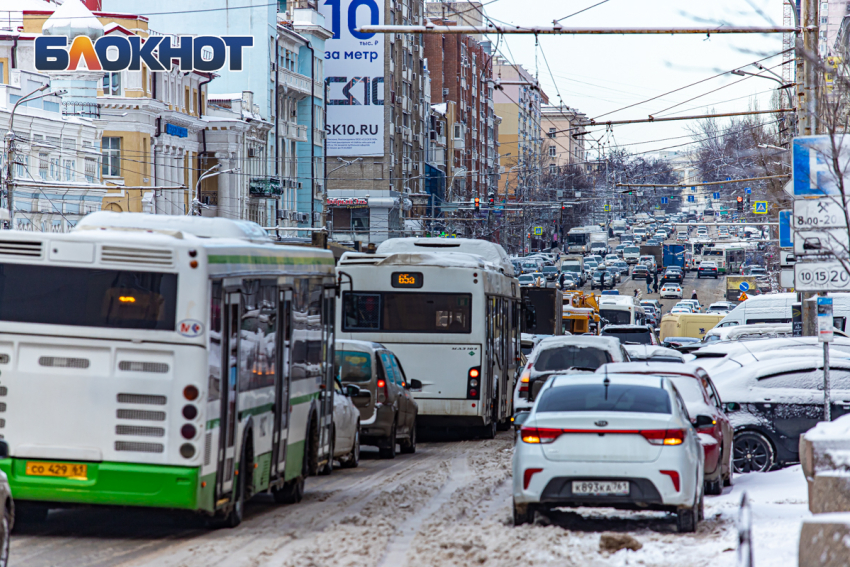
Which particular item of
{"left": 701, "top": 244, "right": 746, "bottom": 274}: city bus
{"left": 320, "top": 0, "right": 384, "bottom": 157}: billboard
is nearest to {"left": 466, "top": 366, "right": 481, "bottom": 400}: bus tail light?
{"left": 320, "top": 0, "right": 384, "bottom": 157}: billboard

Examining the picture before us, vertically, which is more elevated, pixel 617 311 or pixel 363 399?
pixel 617 311

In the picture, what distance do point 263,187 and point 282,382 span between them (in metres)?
59.4

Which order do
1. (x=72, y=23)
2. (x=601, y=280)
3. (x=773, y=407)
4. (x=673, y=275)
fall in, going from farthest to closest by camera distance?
(x=673, y=275), (x=601, y=280), (x=72, y=23), (x=773, y=407)

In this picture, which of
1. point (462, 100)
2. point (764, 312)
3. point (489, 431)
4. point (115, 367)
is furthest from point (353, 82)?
point (115, 367)

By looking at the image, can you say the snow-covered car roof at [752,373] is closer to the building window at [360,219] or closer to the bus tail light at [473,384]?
the bus tail light at [473,384]

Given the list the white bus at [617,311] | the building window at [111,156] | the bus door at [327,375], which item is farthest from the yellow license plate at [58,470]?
the building window at [111,156]

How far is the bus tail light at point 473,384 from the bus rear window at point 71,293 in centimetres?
1223

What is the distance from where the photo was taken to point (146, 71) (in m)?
59.7

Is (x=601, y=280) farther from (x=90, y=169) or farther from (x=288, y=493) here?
(x=288, y=493)

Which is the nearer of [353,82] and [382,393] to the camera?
[382,393]

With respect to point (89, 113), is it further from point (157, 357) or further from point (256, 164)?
point (157, 357)

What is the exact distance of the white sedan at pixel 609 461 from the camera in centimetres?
1027

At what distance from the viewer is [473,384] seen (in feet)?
71.0

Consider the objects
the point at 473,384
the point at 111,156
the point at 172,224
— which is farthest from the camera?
the point at 111,156
